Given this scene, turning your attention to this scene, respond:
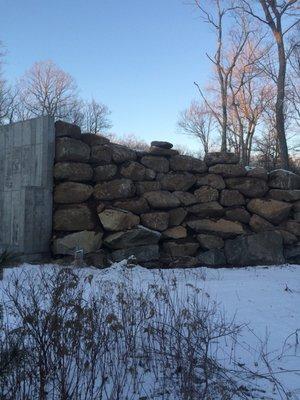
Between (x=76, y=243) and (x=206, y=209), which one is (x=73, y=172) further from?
(x=206, y=209)

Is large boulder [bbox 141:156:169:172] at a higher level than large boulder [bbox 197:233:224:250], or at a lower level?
higher

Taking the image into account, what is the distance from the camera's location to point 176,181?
10312 millimetres

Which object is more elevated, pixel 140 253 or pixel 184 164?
pixel 184 164

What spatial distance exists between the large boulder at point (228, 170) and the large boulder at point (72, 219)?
9.20ft

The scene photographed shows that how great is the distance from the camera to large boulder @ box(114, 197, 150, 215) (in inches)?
381

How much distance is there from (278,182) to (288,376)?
7.29 meters

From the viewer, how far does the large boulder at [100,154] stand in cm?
968

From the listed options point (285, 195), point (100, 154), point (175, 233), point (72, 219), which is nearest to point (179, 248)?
point (175, 233)

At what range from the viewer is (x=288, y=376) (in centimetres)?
402

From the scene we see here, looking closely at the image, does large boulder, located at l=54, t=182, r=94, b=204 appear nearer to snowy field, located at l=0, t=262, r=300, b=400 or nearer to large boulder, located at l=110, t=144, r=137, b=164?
large boulder, located at l=110, t=144, r=137, b=164

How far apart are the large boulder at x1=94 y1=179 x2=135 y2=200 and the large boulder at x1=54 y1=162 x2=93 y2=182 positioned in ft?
0.92

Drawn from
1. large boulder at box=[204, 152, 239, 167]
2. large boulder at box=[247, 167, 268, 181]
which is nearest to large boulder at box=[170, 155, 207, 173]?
large boulder at box=[204, 152, 239, 167]

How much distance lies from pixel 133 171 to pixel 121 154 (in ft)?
1.27

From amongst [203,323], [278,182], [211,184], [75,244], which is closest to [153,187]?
[211,184]
